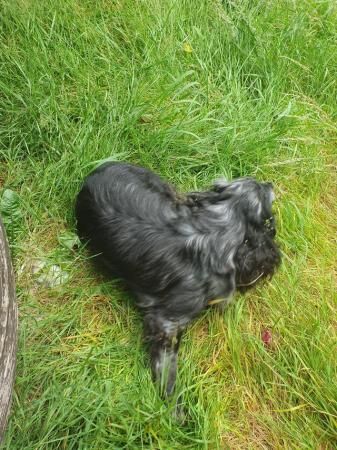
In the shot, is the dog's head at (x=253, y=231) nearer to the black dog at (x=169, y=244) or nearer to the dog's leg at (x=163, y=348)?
the black dog at (x=169, y=244)

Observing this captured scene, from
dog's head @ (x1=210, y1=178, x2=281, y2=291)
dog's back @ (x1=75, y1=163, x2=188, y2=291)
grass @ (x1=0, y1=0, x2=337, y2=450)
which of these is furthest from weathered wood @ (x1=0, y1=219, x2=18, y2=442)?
dog's head @ (x1=210, y1=178, x2=281, y2=291)

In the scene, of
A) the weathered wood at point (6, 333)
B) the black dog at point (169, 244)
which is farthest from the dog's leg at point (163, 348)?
the weathered wood at point (6, 333)

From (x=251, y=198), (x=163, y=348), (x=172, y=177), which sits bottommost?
(x=163, y=348)

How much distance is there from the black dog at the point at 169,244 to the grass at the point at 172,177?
4.5 inches

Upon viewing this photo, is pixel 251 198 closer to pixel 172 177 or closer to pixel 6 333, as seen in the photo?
pixel 172 177

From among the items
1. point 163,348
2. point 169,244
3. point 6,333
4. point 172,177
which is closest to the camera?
point 6,333

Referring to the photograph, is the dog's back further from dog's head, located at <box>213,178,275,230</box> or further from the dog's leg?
dog's head, located at <box>213,178,275,230</box>

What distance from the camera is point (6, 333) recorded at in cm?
229

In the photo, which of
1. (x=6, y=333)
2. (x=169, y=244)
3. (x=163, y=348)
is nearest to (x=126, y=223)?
(x=169, y=244)

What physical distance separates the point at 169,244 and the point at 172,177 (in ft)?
2.23

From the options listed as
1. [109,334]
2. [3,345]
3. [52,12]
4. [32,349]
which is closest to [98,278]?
[109,334]

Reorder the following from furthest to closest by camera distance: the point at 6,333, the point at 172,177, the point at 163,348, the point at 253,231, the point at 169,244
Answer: the point at 172,177, the point at 253,231, the point at 169,244, the point at 163,348, the point at 6,333

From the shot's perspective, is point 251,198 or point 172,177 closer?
point 251,198

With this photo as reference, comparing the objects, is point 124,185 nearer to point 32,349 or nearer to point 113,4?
point 32,349
